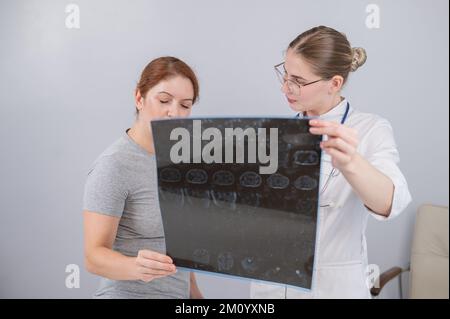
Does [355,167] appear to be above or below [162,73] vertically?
below

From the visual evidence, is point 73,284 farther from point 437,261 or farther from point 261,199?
point 437,261

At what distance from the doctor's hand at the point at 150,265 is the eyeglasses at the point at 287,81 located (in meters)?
0.33

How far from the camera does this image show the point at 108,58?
0.82 m

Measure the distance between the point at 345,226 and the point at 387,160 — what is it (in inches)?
5.4

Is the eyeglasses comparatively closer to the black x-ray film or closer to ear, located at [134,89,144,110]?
the black x-ray film

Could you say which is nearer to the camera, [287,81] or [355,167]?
[355,167]

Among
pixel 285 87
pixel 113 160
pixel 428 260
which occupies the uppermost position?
pixel 285 87

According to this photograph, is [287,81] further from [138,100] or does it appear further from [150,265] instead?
[150,265]

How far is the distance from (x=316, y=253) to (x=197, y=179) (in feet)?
0.70

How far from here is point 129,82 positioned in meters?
0.80

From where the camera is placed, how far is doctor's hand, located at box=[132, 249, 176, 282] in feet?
2.23

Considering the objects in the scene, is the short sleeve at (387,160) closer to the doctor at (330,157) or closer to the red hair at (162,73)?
the doctor at (330,157)

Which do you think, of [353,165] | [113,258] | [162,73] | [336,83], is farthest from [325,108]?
[113,258]
